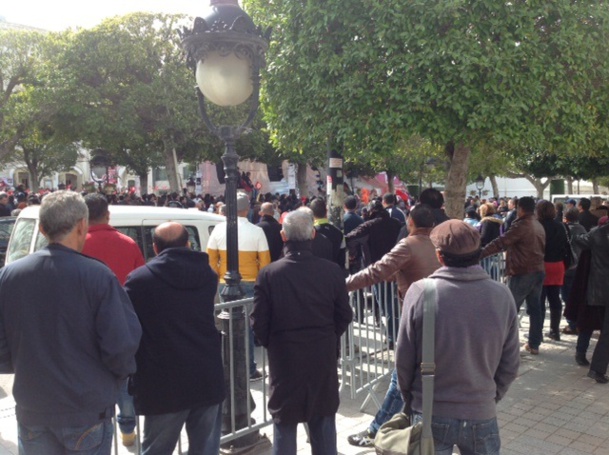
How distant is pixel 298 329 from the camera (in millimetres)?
3391

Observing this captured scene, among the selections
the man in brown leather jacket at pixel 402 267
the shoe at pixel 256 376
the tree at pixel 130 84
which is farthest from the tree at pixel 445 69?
the tree at pixel 130 84

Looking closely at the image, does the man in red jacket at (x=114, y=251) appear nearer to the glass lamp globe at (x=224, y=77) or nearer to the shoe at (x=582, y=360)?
the glass lamp globe at (x=224, y=77)

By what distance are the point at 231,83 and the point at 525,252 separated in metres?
4.05

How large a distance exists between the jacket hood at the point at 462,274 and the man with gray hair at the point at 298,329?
828mm

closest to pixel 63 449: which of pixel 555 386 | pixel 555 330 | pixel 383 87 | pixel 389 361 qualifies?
pixel 389 361

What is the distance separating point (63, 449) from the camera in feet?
8.74

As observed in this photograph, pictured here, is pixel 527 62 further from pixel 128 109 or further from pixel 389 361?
pixel 128 109

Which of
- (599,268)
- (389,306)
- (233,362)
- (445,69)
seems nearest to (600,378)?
(599,268)

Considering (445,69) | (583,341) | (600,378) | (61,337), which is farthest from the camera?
(445,69)

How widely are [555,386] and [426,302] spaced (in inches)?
156

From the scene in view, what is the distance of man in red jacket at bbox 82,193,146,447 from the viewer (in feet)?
14.3

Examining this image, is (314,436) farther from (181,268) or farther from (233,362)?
(181,268)

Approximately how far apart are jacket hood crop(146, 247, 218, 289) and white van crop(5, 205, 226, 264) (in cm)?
261

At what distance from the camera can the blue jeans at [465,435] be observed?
2.75 m
